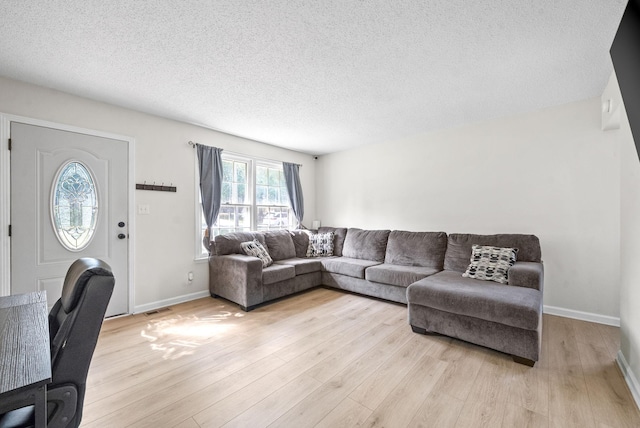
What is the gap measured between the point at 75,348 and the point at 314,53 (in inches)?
88.4

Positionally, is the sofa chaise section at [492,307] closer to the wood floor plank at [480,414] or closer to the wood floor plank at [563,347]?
the wood floor plank at [563,347]

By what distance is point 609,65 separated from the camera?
2.31 m

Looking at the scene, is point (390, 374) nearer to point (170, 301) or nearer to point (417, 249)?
point (417, 249)

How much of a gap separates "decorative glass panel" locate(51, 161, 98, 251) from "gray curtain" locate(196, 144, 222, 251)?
3.96 feet

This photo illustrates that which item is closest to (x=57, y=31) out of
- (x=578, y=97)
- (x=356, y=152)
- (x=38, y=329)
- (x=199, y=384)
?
(x=38, y=329)

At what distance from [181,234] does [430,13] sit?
356 centimetres

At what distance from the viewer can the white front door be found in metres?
2.54

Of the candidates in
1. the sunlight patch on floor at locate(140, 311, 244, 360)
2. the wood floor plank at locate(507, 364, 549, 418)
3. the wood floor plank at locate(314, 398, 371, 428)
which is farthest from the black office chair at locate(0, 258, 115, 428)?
the wood floor plank at locate(507, 364, 549, 418)

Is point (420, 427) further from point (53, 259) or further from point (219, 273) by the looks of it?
point (53, 259)

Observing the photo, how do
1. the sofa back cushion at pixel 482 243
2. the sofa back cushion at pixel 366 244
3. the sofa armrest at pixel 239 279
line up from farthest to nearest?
the sofa back cushion at pixel 366 244 < the sofa armrest at pixel 239 279 < the sofa back cushion at pixel 482 243

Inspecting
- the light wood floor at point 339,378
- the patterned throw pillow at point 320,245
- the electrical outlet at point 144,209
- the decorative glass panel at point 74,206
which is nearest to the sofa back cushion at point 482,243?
the light wood floor at point 339,378

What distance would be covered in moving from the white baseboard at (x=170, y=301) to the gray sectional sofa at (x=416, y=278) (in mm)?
214

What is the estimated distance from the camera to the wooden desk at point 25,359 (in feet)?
2.17

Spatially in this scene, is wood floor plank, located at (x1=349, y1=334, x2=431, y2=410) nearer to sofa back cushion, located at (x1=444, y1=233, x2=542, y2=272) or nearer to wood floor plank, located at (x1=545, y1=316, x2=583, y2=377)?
wood floor plank, located at (x1=545, y1=316, x2=583, y2=377)
